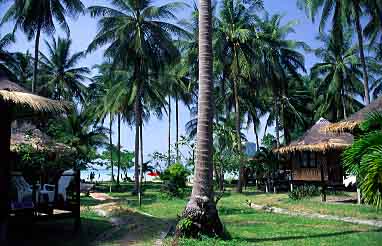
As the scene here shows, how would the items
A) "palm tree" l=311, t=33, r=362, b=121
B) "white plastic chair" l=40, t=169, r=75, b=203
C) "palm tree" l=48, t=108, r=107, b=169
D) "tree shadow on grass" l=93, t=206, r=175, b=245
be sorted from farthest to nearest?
"palm tree" l=311, t=33, r=362, b=121
"palm tree" l=48, t=108, r=107, b=169
"white plastic chair" l=40, t=169, r=75, b=203
"tree shadow on grass" l=93, t=206, r=175, b=245

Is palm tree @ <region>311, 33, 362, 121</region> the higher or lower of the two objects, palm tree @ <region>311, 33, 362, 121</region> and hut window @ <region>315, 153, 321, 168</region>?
the higher

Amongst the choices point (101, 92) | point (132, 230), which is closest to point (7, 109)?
point (132, 230)

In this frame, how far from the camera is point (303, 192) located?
821 inches

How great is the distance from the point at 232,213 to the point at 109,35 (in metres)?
15.7

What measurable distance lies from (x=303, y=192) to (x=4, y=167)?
15044 mm

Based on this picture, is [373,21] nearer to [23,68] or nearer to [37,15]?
[37,15]

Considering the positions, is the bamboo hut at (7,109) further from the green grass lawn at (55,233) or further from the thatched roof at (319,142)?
the thatched roof at (319,142)

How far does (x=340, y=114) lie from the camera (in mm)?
40094

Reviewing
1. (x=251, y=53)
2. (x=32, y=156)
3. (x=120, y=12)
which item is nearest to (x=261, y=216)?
(x=32, y=156)

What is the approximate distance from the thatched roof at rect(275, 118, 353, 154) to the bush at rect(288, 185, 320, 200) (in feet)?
11.0

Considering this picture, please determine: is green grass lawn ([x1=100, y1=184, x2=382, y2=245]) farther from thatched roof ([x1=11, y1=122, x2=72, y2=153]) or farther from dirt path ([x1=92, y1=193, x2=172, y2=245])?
thatched roof ([x1=11, y1=122, x2=72, y2=153])

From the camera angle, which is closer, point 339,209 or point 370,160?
point 370,160

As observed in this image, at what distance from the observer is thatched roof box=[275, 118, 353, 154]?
24.4 meters

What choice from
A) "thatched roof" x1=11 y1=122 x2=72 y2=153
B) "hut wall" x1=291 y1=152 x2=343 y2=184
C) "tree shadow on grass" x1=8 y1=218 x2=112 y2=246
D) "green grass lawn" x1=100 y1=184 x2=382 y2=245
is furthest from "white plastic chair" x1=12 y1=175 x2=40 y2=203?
"hut wall" x1=291 y1=152 x2=343 y2=184
